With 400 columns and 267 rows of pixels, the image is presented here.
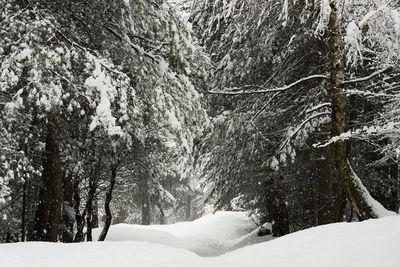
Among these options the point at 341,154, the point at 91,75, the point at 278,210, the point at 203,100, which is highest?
the point at 203,100

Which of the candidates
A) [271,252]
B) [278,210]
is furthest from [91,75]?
[278,210]

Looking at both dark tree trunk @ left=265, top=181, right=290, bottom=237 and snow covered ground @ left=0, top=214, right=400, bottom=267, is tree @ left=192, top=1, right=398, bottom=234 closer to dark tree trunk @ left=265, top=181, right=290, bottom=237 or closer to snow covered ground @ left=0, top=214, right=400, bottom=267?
dark tree trunk @ left=265, top=181, right=290, bottom=237

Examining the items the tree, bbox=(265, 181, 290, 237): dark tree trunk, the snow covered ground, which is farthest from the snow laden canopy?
bbox=(265, 181, 290, 237): dark tree trunk

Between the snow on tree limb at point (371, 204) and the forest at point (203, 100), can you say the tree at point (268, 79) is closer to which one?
the forest at point (203, 100)

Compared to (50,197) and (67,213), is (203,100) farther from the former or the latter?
(67,213)

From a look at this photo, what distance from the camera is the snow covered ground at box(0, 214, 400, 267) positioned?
3.72 metres

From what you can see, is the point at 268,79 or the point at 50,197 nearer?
the point at 50,197

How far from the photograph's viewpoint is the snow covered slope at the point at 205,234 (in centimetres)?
1434

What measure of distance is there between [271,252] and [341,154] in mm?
3068

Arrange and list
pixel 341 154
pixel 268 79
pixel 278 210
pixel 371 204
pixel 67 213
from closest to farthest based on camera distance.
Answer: pixel 371 204 → pixel 341 154 → pixel 268 79 → pixel 67 213 → pixel 278 210

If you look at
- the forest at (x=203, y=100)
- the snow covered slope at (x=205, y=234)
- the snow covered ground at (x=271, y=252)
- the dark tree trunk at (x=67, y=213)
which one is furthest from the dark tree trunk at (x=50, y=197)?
the snow covered slope at (x=205, y=234)

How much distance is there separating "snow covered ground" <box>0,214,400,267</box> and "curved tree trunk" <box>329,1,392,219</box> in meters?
1.82

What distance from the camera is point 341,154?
6.83 meters

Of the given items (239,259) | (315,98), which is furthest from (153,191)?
(239,259)
